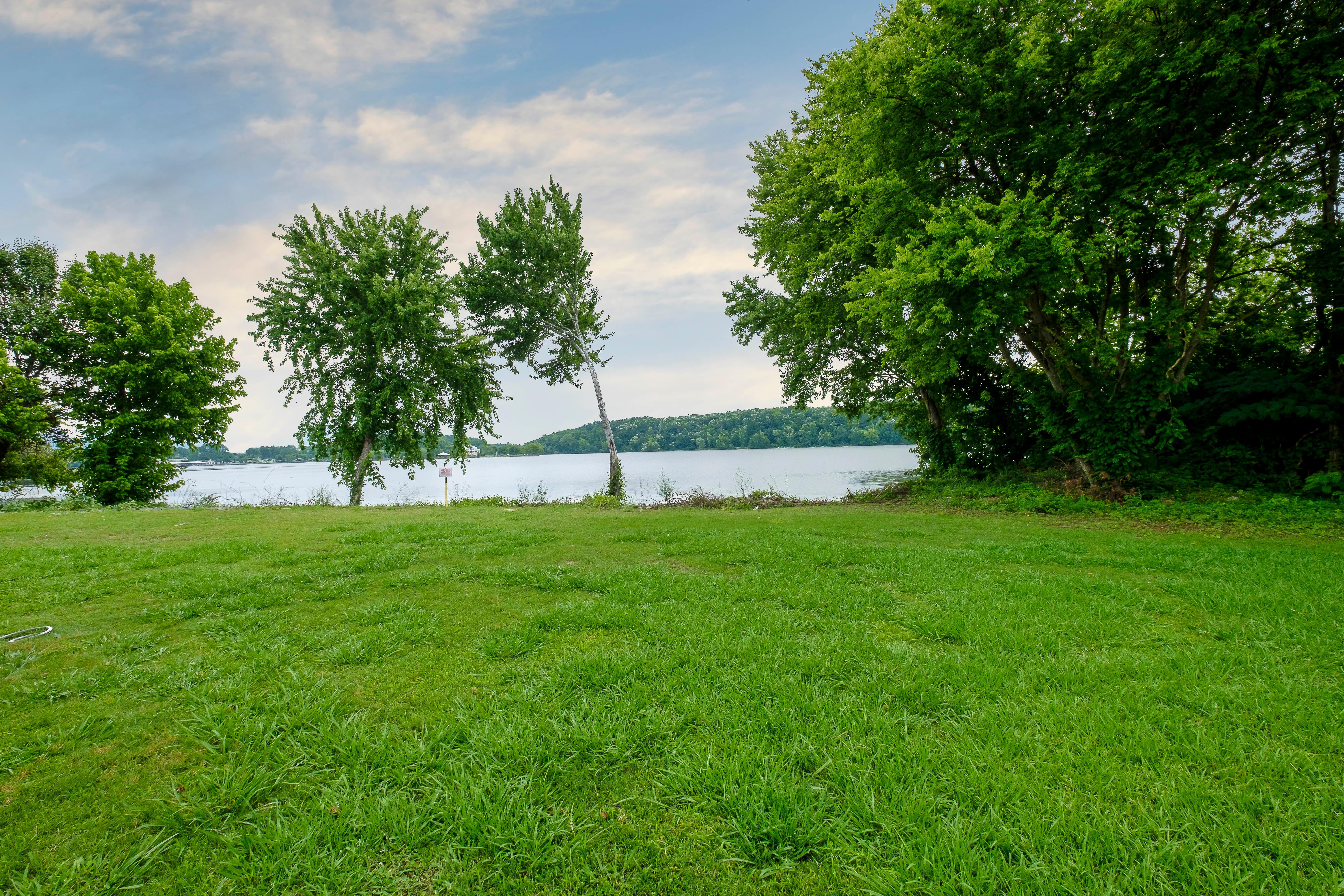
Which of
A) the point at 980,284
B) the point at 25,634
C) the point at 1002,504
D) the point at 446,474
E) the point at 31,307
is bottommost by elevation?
the point at 1002,504

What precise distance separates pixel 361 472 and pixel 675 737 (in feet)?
63.2

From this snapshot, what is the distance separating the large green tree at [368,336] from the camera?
16484 millimetres

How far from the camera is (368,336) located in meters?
16.9

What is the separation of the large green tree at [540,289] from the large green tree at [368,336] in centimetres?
144

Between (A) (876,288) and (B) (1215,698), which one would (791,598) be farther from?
(A) (876,288)

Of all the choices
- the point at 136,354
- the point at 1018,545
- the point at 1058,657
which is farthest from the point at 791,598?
the point at 136,354

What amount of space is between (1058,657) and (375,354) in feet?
64.6

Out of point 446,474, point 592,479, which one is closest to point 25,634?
point 446,474

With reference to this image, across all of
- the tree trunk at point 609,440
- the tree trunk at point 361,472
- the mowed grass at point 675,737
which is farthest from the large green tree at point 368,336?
the mowed grass at point 675,737

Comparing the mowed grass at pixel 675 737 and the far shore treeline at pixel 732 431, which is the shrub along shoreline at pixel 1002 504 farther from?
Result: the far shore treeline at pixel 732 431

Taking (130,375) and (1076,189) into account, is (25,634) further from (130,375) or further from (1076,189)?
(130,375)

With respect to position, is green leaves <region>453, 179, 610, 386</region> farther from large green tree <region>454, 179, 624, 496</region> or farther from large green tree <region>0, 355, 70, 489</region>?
large green tree <region>0, 355, 70, 489</region>

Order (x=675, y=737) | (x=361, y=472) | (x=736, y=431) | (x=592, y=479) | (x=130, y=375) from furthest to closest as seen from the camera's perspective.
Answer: (x=736, y=431)
(x=592, y=479)
(x=361, y=472)
(x=130, y=375)
(x=675, y=737)

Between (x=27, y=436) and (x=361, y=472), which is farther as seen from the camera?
Result: (x=361, y=472)
